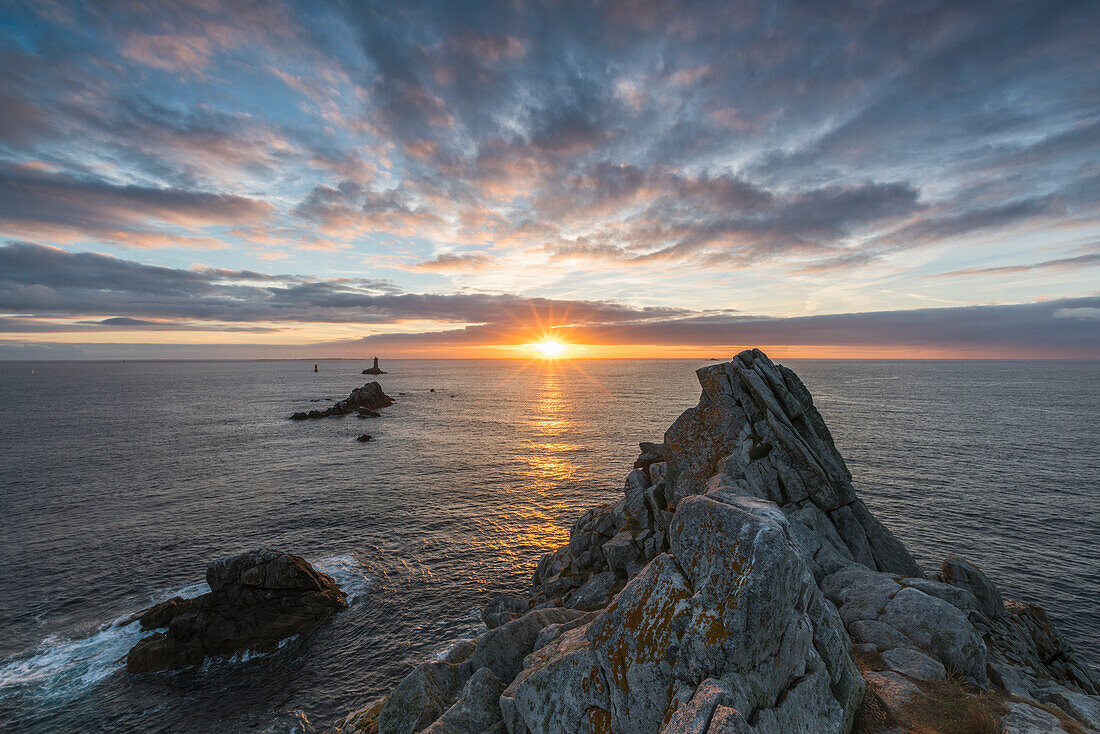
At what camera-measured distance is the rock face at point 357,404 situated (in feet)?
400

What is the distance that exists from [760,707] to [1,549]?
63.8 metres

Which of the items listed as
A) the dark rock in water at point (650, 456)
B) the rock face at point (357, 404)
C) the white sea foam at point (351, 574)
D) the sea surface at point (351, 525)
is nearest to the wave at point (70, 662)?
the sea surface at point (351, 525)

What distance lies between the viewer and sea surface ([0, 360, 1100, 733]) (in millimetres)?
26922

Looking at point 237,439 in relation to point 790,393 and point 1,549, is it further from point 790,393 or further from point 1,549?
point 790,393

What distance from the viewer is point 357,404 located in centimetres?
13562

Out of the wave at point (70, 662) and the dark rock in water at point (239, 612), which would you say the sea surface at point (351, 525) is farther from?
the dark rock in water at point (239, 612)

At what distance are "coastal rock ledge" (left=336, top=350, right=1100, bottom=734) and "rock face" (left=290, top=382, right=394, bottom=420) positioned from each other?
362ft

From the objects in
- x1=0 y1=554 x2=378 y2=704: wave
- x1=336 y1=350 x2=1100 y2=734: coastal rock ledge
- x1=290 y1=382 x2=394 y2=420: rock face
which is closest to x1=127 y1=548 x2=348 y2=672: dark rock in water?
x1=0 y1=554 x2=378 y2=704: wave

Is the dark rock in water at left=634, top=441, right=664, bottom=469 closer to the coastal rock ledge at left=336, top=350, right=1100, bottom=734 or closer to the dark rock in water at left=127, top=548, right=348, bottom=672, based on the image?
the coastal rock ledge at left=336, top=350, right=1100, bottom=734

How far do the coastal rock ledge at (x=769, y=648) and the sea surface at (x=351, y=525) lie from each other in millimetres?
8914

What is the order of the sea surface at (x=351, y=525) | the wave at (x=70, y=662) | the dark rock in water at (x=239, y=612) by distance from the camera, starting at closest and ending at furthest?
1. the wave at (x=70, y=662)
2. the sea surface at (x=351, y=525)
3. the dark rock in water at (x=239, y=612)

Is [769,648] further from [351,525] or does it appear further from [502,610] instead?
[351,525]

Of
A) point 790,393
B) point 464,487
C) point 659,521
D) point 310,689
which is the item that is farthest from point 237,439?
point 790,393

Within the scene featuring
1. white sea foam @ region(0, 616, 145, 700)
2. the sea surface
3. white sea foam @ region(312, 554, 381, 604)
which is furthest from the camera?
white sea foam @ region(312, 554, 381, 604)
